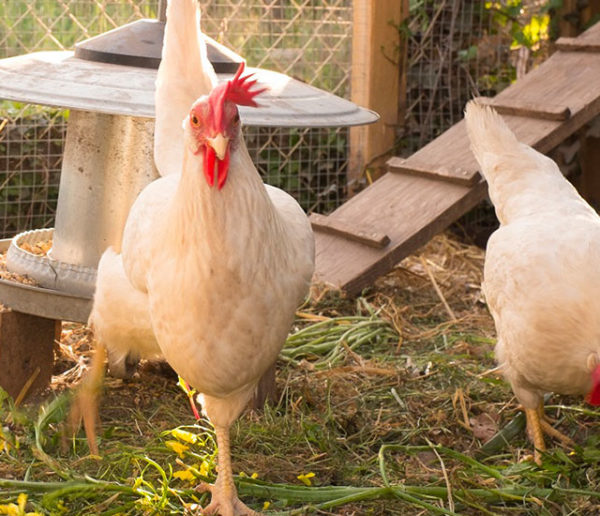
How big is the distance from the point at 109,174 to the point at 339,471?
1.40 metres

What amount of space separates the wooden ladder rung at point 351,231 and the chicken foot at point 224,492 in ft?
5.92

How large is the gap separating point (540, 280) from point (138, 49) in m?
1.68

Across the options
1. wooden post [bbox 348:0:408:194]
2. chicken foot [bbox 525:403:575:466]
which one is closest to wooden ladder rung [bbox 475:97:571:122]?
wooden post [bbox 348:0:408:194]

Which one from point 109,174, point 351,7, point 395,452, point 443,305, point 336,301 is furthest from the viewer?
point 351,7

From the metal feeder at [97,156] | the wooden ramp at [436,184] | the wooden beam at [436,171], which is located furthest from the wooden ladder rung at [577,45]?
the metal feeder at [97,156]

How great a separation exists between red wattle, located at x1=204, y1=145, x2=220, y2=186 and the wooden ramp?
2.13 m

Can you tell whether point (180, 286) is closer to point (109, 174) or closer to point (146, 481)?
point (146, 481)

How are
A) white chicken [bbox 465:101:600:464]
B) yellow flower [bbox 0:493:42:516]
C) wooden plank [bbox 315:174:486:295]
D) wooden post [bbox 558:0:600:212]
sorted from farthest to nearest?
1. wooden post [bbox 558:0:600:212]
2. wooden plank [bbox 315:174:486:295]
3. white chicken [bbox 465:101:600:464]
4. yellow flower [bbox 0:493:42:516]

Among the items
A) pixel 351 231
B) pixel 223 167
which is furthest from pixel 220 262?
pixel 351 231

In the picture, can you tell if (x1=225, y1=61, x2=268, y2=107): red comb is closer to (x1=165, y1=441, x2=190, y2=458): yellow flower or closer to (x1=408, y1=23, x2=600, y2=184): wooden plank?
(x1=165, y1=441, x2=190, y2=458): yellow flower

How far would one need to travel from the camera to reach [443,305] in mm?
4383

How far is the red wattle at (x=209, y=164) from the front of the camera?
198cm

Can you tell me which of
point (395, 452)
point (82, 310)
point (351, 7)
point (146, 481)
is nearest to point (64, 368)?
point (82, 310)

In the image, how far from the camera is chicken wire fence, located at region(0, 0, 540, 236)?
4.91 metres
